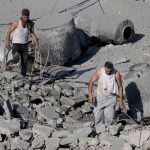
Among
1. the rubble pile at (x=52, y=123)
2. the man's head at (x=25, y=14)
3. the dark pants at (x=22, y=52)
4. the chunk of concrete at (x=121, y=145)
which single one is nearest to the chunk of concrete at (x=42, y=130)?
the rubble pile at (x=52, y=123)

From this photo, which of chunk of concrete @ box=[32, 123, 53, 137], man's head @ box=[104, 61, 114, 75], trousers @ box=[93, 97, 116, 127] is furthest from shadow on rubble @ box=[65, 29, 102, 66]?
chunk of concrete @ box=[32, 123, 53, 137]

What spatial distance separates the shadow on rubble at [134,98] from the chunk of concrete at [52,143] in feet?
5.94

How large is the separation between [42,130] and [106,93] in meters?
1.30

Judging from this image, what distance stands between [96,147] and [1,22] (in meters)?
8.80

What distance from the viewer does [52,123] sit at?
1202 centimetres

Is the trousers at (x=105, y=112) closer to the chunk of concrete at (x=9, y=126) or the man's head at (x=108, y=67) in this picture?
the man's head at (x=108, y=67)

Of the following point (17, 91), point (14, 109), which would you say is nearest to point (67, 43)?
point (17, 91)

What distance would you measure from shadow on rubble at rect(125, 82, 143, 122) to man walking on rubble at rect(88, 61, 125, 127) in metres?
0.59

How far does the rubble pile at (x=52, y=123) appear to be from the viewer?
1077 centimetres

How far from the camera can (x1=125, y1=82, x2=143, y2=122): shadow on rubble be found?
39.6 feet

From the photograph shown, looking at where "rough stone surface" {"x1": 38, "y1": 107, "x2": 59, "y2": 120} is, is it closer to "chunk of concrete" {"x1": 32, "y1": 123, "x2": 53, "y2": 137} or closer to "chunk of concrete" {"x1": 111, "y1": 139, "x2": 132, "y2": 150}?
"chunk of concrete" {"x1": 32, "y1": 123, "x2": 53, "y2": 137}

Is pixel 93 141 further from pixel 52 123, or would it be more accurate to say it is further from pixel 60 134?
pixel 52 123

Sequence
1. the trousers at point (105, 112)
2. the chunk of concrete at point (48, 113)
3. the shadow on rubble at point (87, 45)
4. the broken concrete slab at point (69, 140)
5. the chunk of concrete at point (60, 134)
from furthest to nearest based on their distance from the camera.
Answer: the shadow on rubble at point (87, 45), the chunk of concrete at point (48, 113), the trousers at point (105, 112), the chunk of concrete at point (60, 134), the broken concrete slab at point (69, 140)

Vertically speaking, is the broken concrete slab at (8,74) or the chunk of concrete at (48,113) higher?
the broken concrete slab at (8,74)
